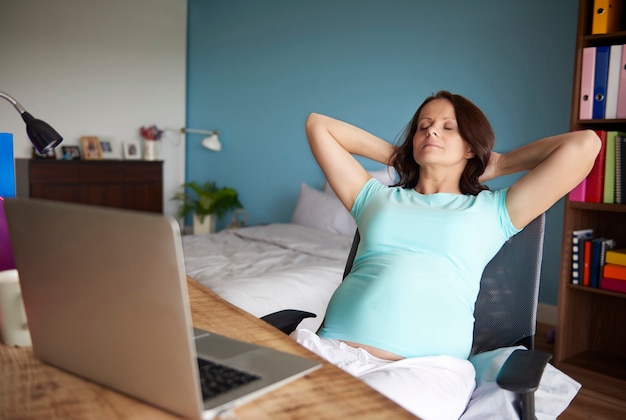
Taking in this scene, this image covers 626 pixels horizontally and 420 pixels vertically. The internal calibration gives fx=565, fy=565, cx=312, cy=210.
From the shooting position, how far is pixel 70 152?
5008mm

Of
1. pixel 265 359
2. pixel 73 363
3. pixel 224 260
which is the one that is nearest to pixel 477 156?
pixel 265 359

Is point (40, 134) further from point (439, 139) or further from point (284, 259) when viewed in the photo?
point (284, 259)

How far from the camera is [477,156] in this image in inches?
63.4

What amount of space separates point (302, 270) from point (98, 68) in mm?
3594

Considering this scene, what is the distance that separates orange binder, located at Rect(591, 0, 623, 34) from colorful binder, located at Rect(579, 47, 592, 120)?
94 millimetres

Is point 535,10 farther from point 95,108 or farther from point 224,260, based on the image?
point 95,108

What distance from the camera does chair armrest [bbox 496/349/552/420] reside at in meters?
0.99

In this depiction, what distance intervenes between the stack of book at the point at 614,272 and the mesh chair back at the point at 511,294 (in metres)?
1.30

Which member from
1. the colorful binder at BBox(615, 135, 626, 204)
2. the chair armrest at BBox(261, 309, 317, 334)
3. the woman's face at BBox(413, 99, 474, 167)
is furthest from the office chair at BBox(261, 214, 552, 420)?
the colorful binder at BBox(615, 135, 626, 204)

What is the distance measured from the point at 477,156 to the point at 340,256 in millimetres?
1560

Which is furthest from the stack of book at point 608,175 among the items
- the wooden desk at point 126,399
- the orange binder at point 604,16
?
the wooden desk at point 126,399

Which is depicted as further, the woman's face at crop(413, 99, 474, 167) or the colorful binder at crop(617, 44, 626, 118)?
the colorful binder at crop(617, 44, 626, 118)

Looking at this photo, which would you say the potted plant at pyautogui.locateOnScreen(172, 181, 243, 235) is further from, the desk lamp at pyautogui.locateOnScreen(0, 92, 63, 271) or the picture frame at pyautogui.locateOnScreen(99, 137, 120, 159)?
the desk lamp at pyautogui.locateOnScreen(0, 92, 63, 271)

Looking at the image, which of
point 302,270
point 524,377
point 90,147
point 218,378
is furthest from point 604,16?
point 90,147
